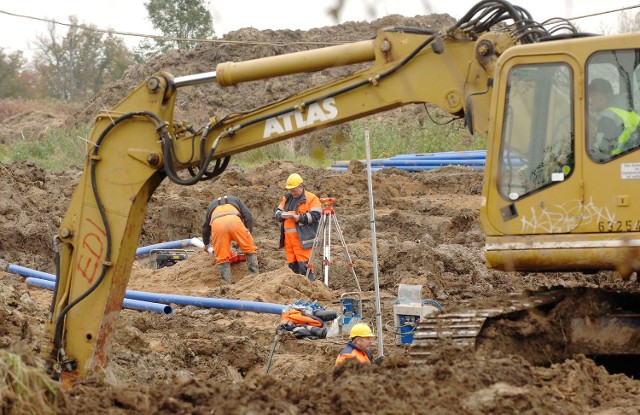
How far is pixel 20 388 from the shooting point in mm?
5980

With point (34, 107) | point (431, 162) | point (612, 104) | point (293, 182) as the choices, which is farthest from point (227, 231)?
point (34, 107)

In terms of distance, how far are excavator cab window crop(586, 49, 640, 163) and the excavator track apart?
1324 millimetres

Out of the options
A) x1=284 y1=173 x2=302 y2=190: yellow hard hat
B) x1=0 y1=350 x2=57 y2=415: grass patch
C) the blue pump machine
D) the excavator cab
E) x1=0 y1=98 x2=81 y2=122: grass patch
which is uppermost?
x1=0 y1=98 x2=81 y2=122: grass patch

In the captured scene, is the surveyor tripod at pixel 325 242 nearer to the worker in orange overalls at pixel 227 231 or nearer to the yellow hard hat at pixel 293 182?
the yellow hard hat at pixel 293 182

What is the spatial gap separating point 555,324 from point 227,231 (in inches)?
345

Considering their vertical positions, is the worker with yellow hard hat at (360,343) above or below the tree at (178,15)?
below

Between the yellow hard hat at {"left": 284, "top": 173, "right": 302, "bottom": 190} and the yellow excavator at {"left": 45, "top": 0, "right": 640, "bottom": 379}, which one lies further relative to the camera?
the yellow hard hat at {"left": 284, "top": 173, "right": 302, "bottom": 190}

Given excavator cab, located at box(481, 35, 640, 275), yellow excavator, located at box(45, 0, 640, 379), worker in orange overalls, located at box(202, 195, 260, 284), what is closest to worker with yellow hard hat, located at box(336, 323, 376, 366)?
yellow excavator, located at box(45, 0, 640, 379)

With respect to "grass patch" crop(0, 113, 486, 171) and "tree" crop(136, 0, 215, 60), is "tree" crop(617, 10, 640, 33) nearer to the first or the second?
"tree" crop(136, 0, 215, 60)

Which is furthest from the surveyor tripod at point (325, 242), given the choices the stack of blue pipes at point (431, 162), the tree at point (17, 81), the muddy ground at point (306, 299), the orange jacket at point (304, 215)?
the tree at point (17, 81)

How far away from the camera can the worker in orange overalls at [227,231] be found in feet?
54.4

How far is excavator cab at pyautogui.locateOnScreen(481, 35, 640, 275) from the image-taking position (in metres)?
7.87

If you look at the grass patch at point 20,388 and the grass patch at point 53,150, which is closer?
the grass patch at point 20,388

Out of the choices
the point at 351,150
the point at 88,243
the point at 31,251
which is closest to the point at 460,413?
the point at 88,243
